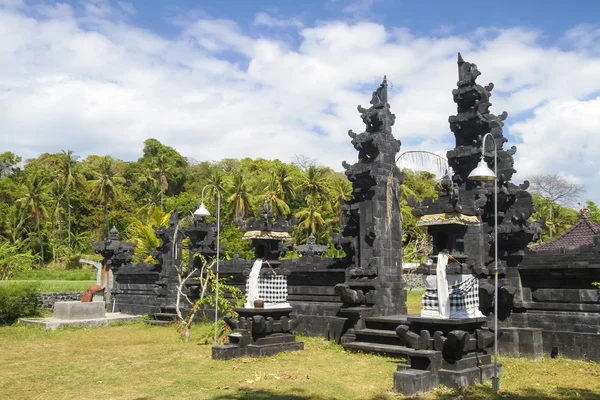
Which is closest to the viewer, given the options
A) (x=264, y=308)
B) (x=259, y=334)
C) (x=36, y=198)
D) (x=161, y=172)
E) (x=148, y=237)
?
(x=259, y=334)

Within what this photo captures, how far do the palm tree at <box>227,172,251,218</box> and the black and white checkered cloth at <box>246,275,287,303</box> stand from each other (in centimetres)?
3664

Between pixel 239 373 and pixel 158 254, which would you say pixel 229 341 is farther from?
pixel 158 254

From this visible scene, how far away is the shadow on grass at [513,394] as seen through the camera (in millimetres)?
8352

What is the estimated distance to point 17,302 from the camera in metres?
21.7

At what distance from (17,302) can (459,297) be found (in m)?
18.1

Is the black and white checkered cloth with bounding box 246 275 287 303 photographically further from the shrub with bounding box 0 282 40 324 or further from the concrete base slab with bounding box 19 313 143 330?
the shrub with bounding box 0 282 40 324

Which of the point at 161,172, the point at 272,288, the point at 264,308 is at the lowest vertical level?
the point at 264,308

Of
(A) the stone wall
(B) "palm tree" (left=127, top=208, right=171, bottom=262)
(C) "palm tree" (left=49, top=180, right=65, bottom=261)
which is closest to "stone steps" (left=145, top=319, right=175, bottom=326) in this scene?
(A) the stone wall

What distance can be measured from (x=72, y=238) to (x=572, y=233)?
49294 mm

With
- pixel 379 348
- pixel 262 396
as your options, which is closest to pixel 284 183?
pixel 379 348

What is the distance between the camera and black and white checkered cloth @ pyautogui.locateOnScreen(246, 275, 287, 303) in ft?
45.7

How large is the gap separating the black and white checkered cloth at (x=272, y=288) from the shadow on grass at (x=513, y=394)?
19.4 ft

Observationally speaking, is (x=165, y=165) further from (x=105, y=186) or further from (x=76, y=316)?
(x=76, y=316)

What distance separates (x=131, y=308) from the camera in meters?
23.7
